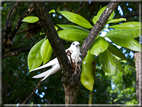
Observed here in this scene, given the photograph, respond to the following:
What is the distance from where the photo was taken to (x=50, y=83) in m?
1.83

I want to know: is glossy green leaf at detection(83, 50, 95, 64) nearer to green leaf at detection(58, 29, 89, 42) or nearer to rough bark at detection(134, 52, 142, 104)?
green leaf at detection(58, 29, 89, 42)

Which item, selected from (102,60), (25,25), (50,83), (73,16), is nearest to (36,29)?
(25,25)

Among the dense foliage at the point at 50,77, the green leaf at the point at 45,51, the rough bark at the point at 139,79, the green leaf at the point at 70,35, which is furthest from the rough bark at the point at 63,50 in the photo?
the dense foliage at the point at 50,77

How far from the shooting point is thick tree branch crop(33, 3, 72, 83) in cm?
66

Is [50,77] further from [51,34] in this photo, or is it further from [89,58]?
[51,34]

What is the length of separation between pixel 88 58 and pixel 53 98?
3.37ft

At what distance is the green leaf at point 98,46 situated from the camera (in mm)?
899

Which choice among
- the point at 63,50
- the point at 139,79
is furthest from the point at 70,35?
the point at 139,79

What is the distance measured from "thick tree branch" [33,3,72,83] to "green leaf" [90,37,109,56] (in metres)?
0.18

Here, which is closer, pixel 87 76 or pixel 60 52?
pixel 60 52

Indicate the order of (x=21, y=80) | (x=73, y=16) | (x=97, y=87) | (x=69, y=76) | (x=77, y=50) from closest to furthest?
(x=69, y=76), (x=77, y=50), (x=73, y=16), (x=97, y=87), (x=21, y=80)

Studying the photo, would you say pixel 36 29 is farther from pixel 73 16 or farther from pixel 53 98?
pixel 53 98

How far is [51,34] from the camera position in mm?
712

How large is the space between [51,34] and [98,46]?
34cm
